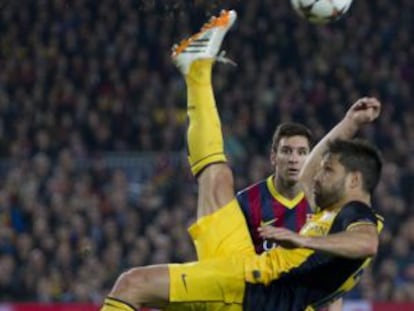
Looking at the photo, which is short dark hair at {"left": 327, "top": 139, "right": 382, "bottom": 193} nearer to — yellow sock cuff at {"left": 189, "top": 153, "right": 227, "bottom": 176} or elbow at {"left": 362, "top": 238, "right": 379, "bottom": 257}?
elbow at {"left": 362, "top": 238, "right": 379, "bottom": 257}

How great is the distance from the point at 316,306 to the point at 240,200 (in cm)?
160

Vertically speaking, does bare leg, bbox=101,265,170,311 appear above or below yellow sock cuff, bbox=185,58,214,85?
below

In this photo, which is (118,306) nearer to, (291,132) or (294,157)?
(294,157)

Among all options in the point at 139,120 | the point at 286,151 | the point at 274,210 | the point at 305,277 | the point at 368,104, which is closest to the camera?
the point at 305,277

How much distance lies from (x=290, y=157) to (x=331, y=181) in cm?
167

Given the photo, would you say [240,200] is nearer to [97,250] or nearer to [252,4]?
[97,250]

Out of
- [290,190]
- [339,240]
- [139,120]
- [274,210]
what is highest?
[139,120]

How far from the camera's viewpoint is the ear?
8180 mm

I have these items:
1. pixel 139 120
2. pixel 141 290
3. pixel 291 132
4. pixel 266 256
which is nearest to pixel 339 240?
pixel 266 256

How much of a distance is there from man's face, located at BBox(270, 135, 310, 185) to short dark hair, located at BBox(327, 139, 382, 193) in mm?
1601

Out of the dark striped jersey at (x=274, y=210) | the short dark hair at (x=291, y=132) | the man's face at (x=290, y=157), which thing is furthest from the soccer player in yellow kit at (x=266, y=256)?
the short dark hair at (x=291, y=132)

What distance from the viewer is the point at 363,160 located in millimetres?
8188

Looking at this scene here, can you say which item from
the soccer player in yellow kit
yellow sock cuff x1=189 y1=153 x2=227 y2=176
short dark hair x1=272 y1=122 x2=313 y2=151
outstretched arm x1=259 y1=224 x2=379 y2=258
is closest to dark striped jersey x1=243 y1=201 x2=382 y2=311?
the soccer player in yellow kit

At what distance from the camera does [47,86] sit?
1845 centimetres
